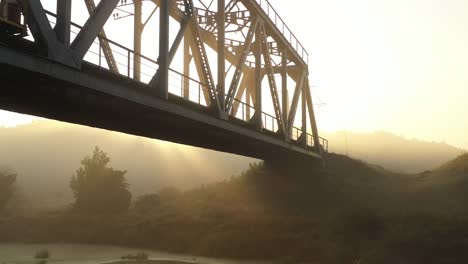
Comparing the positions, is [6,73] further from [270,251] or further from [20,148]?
[20,148]

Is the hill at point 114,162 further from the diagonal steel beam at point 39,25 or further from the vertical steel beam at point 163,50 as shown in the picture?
the diagonal steel beam at point 39,25

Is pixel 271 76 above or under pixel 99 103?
above

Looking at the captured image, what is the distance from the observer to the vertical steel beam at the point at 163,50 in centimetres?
1877

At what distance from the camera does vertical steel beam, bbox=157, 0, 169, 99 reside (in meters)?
18.8

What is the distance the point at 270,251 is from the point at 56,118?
2184cm

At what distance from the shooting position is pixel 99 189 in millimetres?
62125

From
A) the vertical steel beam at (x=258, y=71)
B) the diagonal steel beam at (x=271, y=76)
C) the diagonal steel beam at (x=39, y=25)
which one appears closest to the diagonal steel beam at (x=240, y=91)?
the diagonal steel beam at (x=271, y=76)

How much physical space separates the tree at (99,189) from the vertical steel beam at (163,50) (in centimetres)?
4239

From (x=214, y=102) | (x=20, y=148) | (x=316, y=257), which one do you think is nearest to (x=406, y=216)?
(x=316, y=257)

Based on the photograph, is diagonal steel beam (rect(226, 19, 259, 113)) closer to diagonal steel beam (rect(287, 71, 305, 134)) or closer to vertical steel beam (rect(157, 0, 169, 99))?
vertical steel beam (rect(157, 0, 169, 99))

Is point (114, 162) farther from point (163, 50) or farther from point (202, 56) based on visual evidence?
point (163, 50)

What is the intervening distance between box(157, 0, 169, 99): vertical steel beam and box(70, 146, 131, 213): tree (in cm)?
4239

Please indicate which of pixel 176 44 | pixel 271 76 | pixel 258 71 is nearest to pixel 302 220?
pixel 271 76

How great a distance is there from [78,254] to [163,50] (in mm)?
27400
